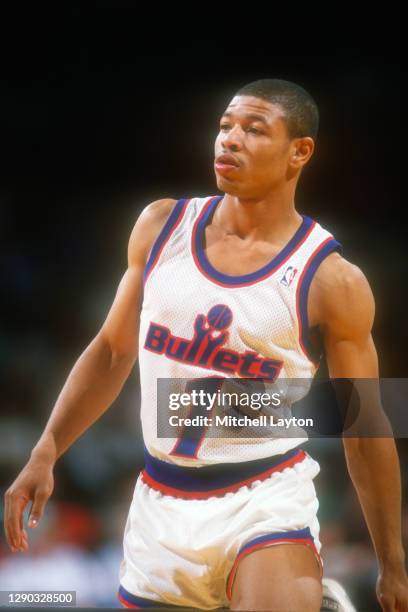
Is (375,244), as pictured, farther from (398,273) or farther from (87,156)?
(87,156)

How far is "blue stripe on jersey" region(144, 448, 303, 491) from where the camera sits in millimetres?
2678

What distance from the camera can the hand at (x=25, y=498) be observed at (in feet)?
8.36

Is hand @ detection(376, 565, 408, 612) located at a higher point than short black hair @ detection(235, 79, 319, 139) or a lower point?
lower

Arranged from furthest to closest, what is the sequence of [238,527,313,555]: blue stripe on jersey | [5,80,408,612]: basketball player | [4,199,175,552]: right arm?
[4,199,175,552]: right arm < [5,80,408,612]: basketball player < [238,527,313,555]: blue stripe on jersey

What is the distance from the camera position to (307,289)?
8.93ft

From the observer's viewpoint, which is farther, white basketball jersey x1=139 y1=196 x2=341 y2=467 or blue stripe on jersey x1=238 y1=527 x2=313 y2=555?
white basketball jersey x1=139 y1=196 x2=341 y2=467

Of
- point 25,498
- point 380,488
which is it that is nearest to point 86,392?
point 25,498

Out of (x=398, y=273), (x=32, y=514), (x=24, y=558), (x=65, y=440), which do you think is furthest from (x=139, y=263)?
(x=24, y=558)

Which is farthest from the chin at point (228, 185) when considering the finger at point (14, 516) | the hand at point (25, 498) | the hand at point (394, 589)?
the hand at point (394, 589)

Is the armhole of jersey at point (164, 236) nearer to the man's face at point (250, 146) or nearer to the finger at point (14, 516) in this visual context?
the man's face at point (250, 146)

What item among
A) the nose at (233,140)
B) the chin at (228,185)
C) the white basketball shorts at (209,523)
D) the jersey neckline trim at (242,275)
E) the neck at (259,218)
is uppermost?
the nose at (233,140)

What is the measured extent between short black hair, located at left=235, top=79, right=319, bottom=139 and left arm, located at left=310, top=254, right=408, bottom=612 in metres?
0.42

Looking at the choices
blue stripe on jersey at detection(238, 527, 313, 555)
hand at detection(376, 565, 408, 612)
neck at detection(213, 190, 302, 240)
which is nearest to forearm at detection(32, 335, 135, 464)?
neck at detection(213, 190, 302, 240)

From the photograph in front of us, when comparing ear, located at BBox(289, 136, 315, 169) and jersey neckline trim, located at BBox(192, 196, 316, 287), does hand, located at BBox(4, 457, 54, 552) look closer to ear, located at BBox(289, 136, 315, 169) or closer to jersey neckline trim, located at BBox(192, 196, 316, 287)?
jersey neckline trim, located at BBox(192, 196, 316, 287)
